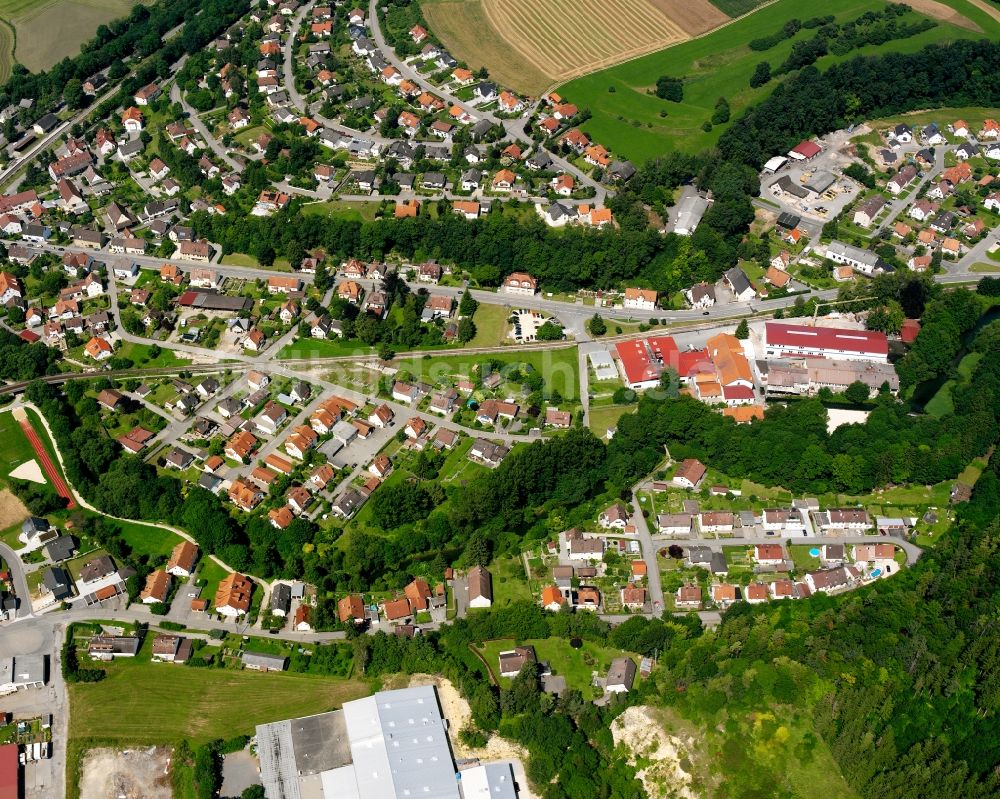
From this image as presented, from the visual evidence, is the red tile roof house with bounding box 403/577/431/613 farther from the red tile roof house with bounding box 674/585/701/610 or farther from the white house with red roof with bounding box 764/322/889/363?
the white house with red roof with bounding box 764/322/889/363

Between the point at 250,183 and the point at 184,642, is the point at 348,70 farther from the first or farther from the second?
the point at 184,642

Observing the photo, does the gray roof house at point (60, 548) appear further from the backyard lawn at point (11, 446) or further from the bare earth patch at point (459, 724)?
the bare earth patch at point (459, 724)

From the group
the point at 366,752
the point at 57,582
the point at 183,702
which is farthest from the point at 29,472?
the point at 366,752

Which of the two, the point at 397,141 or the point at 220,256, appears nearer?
the point at 220,256

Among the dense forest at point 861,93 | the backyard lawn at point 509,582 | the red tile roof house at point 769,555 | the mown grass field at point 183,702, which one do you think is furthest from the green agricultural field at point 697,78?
the mown grass field at point 183,702

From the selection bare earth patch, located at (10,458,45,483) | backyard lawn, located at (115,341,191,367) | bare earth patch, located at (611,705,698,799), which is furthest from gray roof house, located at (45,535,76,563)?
bare earth patch, located at (611,705,698,799)

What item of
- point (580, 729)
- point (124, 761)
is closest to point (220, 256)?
point (124, 761)
